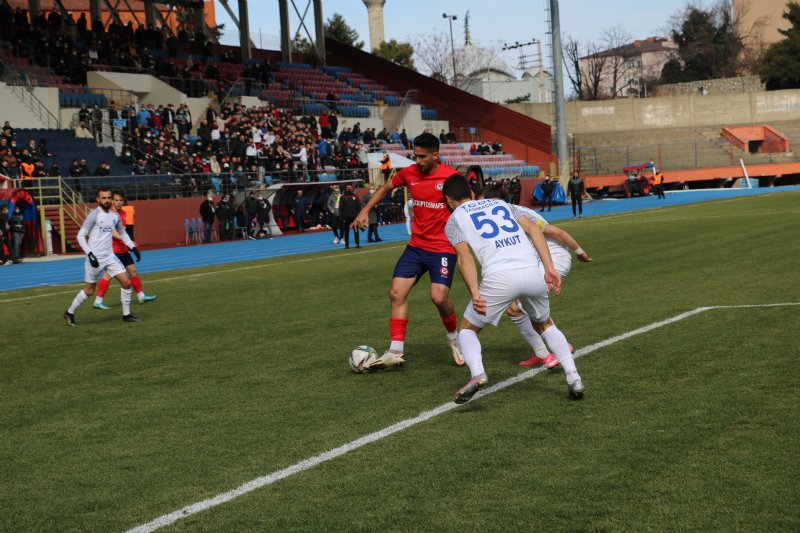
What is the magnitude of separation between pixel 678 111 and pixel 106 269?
64.7 meters

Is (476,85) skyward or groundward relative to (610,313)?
skyward

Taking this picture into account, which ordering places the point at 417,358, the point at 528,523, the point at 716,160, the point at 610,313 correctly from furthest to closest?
the point at 716,160, the point at 610,313, the point at 417,358, the point at 528,523

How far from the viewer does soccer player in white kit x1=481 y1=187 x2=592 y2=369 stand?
8109 millimetres

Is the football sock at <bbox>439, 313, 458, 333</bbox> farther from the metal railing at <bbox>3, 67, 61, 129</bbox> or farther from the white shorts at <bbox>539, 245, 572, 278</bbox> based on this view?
the metal railing at <bbox>3, 67, 61, 129</bbox>

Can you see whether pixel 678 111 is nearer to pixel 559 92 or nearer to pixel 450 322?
pixel 559 92

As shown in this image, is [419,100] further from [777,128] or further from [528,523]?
[528,523]

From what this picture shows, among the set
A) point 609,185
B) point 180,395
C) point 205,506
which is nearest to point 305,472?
point 205,506

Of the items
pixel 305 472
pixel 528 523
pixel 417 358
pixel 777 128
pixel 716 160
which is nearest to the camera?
pixel 528 523

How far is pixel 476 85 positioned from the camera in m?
100

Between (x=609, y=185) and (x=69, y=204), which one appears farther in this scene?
(x=609, y=185)

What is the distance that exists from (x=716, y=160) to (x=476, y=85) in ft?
125

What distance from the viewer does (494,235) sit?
24.0 feet

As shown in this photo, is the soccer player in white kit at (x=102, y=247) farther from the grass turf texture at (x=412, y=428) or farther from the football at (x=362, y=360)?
the football at (x=362, y=360)

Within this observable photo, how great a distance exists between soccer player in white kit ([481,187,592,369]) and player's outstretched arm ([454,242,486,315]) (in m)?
0.64
